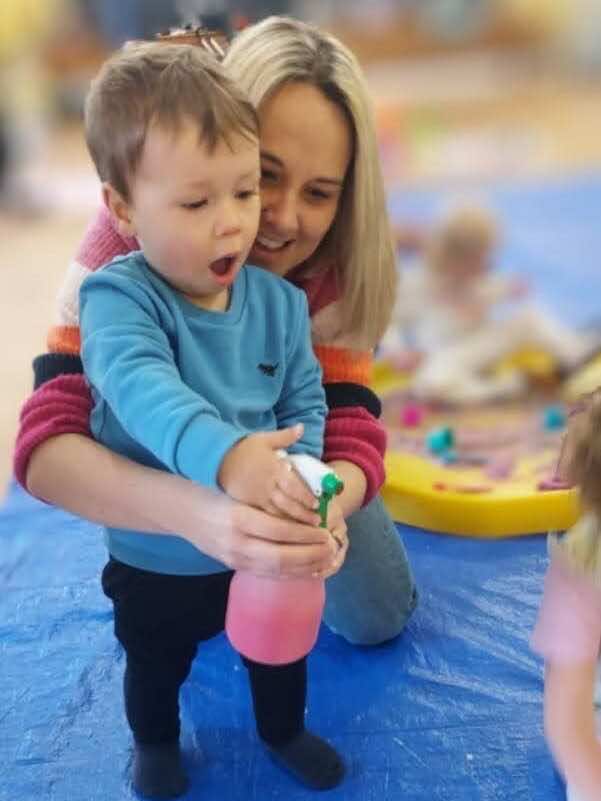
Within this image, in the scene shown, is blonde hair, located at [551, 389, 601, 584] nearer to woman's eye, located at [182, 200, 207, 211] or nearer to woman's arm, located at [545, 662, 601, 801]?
woman's arm, located at [545, 662, 601, 801]

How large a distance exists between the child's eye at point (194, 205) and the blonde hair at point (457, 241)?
1244 millimetres

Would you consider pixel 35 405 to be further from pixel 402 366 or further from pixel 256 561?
pixel 402 366

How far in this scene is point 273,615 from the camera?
867mm

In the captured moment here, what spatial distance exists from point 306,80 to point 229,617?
515 mm

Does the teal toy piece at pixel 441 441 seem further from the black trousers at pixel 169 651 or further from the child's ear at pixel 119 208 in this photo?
the child's ear at pixel 119 208

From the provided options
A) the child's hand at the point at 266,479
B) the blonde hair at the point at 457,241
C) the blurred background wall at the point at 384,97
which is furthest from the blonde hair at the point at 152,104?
the blonde hair at the point at 457,241

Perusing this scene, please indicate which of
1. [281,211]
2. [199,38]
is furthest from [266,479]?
[199,38]

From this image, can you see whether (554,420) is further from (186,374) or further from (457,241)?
(186,374)

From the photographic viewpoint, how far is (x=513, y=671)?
3.78ft

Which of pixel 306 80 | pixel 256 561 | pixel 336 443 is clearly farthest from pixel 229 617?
pixel 306 80

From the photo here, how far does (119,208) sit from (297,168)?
0.21 m

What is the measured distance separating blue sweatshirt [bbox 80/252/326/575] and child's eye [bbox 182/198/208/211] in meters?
0.07

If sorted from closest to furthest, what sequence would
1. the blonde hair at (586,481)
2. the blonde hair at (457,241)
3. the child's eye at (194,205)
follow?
1. the blonde hair at (586,481)
2. the child's eye at (194,205)
3. the blonde hair at (457,241)

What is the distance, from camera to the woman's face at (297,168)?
1.05 metres
